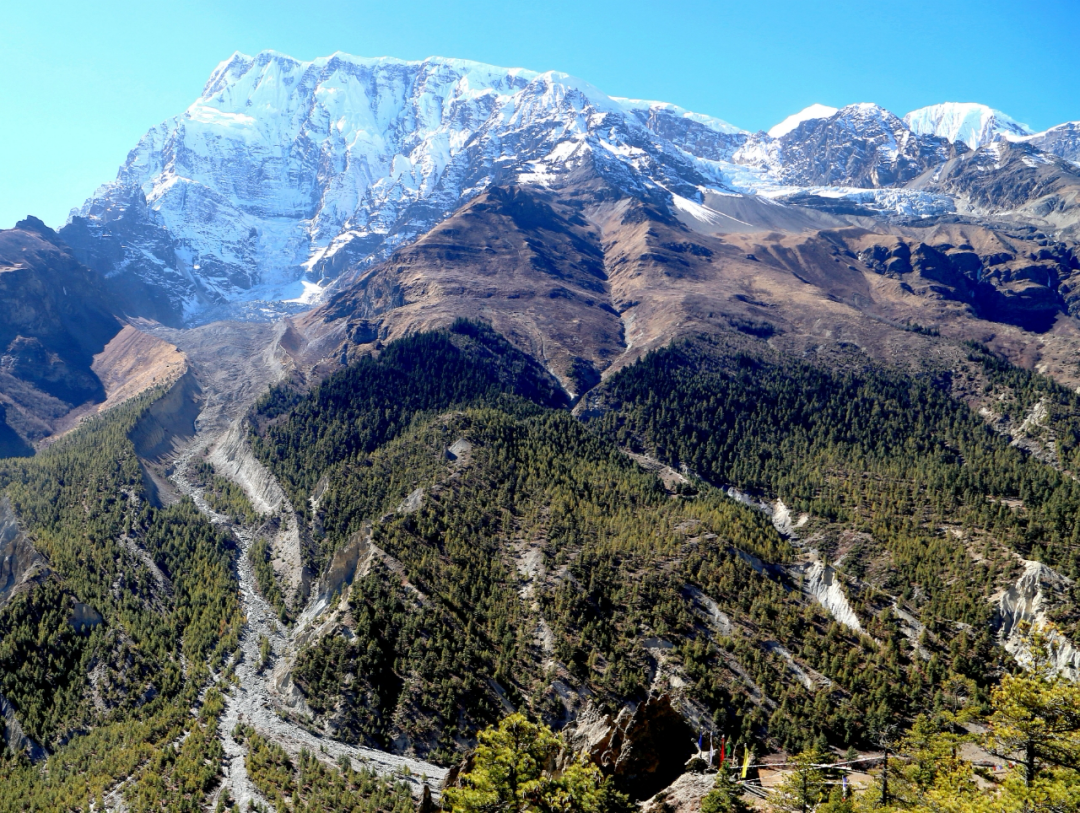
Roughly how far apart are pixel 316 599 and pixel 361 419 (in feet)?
237

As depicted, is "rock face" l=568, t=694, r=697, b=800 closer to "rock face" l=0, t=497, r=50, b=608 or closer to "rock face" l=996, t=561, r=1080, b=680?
"rock face" l=996, t=561, r=1080, b=680

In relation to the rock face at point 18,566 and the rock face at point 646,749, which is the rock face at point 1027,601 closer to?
the rock face at point 646,749

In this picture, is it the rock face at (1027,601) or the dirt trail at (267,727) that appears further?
the rock face at (1027,601)

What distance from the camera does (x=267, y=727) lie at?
282ft

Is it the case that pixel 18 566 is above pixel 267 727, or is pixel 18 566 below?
above

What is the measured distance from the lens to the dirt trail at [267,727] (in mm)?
76875

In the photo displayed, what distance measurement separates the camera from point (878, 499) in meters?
137

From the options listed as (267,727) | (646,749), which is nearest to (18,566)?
(267,727)

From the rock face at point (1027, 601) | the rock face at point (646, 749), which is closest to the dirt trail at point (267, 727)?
the rock face at point (646, 749)

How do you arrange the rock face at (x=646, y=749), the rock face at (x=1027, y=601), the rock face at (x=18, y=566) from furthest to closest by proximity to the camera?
the rock face at (x=18, y=566)
the rock face at (x=1027, y=601)
the rock face at (x=646, y=749)

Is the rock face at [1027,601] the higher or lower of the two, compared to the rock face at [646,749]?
higher

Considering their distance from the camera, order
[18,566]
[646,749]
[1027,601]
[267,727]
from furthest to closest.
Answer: [18,566], [1027,601], [267,727], [646,749]

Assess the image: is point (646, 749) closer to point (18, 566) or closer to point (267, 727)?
point (267, 727)

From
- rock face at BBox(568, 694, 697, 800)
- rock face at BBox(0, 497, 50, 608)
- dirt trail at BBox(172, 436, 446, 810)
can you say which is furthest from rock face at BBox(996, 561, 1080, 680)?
rock face at BBox(0, 497, 50, 608)
